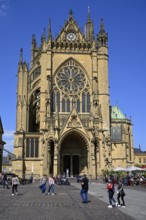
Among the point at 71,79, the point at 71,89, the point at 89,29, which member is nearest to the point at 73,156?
the point at 71,89

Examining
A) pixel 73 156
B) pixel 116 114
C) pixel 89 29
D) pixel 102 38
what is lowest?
pixel 73 156

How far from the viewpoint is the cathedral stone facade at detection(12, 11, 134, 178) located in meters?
51.5

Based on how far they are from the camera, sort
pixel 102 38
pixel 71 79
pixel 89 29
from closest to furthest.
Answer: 1. pixel 71 79
2. pixel 102 38
3. pixel 89 29

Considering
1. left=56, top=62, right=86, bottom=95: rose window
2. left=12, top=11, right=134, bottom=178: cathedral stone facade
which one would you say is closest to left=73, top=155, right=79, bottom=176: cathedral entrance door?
left=12, top=11, right=134, bottom=178: cathedral stone facade

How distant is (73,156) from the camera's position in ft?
181

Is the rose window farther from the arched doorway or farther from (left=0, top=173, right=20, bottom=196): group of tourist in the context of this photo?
(left=0, top=173, right=20, bottom=196): group of tourist

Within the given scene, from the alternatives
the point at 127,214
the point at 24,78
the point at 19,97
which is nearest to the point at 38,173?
the point at 19,97

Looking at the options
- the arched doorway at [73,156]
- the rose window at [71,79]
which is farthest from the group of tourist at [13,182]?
the rose window at [71,79]

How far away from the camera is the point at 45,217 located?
12117 mm

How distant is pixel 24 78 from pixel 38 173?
1830 cm

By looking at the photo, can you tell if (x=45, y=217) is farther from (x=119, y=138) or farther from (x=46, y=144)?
(x=119, y=138)

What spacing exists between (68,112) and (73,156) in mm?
7851

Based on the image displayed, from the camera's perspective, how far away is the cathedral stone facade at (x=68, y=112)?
51531mm

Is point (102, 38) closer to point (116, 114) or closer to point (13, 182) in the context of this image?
point (116, 114)
